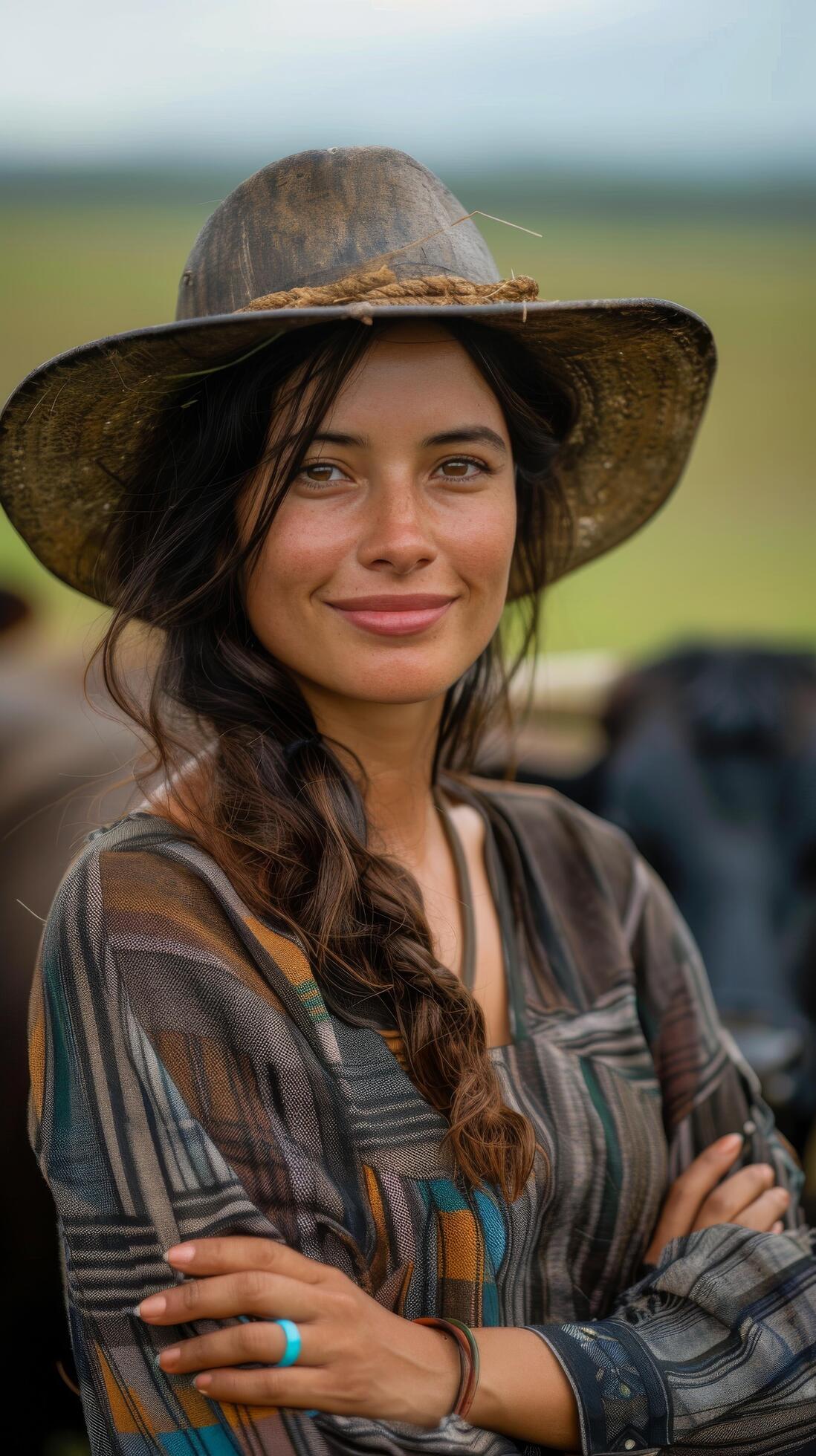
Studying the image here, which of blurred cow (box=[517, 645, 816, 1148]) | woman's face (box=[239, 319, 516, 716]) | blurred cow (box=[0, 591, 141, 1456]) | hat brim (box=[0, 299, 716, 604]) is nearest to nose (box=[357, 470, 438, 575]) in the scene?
woman's face (box=[239, 319, 516, 716])

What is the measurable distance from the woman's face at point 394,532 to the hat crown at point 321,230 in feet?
0.31

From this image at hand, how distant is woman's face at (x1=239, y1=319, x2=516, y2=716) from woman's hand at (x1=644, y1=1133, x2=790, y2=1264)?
71cm

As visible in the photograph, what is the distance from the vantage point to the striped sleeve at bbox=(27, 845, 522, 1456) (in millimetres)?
1137

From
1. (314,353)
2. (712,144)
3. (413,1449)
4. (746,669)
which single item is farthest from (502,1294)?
(712,144)

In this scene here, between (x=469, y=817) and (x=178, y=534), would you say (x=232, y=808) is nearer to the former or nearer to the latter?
(x=178, y=534)

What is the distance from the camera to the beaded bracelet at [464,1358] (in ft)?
3.92

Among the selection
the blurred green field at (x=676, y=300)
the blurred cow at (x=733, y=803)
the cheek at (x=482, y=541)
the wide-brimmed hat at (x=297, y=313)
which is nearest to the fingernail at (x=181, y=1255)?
the cheek at (x=482, y=541)

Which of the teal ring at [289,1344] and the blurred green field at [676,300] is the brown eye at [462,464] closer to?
the teal ring at [289,1344]

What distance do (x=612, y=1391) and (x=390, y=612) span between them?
0.83 meters

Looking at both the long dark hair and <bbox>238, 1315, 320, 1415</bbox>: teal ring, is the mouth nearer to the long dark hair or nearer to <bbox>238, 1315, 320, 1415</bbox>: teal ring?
the long dark hair

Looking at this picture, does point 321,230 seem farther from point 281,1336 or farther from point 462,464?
point 281,1336

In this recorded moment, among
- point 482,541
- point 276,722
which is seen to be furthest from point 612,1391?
point 482,541

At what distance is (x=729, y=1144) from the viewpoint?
64.4 inches

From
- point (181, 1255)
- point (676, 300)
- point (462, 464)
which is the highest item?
point (676, 300)
